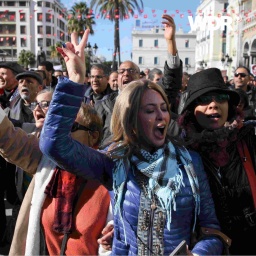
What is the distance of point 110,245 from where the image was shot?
187 cm

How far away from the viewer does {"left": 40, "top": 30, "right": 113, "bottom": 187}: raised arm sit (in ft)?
5.01

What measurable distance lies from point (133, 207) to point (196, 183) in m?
0.33

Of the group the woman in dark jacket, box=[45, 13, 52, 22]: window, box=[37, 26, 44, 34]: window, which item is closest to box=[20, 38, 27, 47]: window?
box=[37, 26, 44, 34]: window

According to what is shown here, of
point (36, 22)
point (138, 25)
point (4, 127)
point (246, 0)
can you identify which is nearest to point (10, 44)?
point (36, 22)

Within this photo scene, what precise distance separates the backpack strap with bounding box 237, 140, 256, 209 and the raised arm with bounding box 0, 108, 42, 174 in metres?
1.30

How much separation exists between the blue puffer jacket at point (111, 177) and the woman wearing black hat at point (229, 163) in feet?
0.80

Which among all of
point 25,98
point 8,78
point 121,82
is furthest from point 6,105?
point 121,82

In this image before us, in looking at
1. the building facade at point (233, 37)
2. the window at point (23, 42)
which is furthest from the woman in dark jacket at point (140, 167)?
the window at point (23, 42)

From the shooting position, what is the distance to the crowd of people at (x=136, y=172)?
5.30 feet

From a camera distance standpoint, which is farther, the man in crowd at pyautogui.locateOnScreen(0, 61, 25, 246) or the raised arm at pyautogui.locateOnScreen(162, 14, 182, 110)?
the man in crowd at pyautogui.locateOnScreen(0, 61, 25, 246)

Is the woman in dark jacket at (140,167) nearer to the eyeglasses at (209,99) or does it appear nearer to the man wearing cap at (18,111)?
the eyeglasses at (209,99)

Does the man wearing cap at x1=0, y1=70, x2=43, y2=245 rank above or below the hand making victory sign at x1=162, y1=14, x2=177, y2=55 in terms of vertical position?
below

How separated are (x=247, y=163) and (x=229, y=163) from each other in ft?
0.36

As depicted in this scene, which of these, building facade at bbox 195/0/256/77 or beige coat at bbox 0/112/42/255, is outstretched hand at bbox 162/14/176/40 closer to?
beige coat at bbox 0/112/42/255
